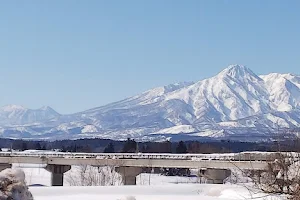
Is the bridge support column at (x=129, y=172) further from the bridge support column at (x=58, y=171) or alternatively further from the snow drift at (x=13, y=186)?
the snow drift at (x=13, y=186)

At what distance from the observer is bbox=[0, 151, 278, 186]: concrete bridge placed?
210ft

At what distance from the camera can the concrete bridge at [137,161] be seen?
6391cm

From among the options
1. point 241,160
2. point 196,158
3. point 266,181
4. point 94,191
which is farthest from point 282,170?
point 196,158

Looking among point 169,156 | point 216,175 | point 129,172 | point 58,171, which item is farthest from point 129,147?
point 216,175

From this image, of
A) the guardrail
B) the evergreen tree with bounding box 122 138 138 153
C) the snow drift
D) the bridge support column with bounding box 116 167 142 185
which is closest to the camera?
the snow drift

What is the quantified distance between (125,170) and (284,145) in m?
54.8

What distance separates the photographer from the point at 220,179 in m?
64.8

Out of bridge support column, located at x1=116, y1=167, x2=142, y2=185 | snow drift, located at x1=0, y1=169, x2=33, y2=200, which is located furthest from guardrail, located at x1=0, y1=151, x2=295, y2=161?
snow drift, located at x1=0, y1=169, x2=33, y2=200

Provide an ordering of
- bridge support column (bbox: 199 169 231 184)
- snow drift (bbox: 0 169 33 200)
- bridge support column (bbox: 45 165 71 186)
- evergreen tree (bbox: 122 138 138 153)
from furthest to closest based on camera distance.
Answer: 1. evergreen tree (bbox: 122 138 138 153)
2. bridge support column (bbox: 45 165 71 186)
3. bridge support column (bbox: 199 169 231 184)
4. snow drift (bbox: 0 169 33 200)

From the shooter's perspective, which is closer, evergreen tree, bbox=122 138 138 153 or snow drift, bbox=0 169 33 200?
snow drift, bbox=0 169 33 200

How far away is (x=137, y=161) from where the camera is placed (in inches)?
2739

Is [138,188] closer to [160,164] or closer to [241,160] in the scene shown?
[241,160]

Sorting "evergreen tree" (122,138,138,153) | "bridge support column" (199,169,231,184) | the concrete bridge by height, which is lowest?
"bridge support column" (199,169,231,184)

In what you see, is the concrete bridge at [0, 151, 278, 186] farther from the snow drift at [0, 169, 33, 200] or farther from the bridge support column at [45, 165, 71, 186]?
the snow drift at [0, 169, 33, 200]
